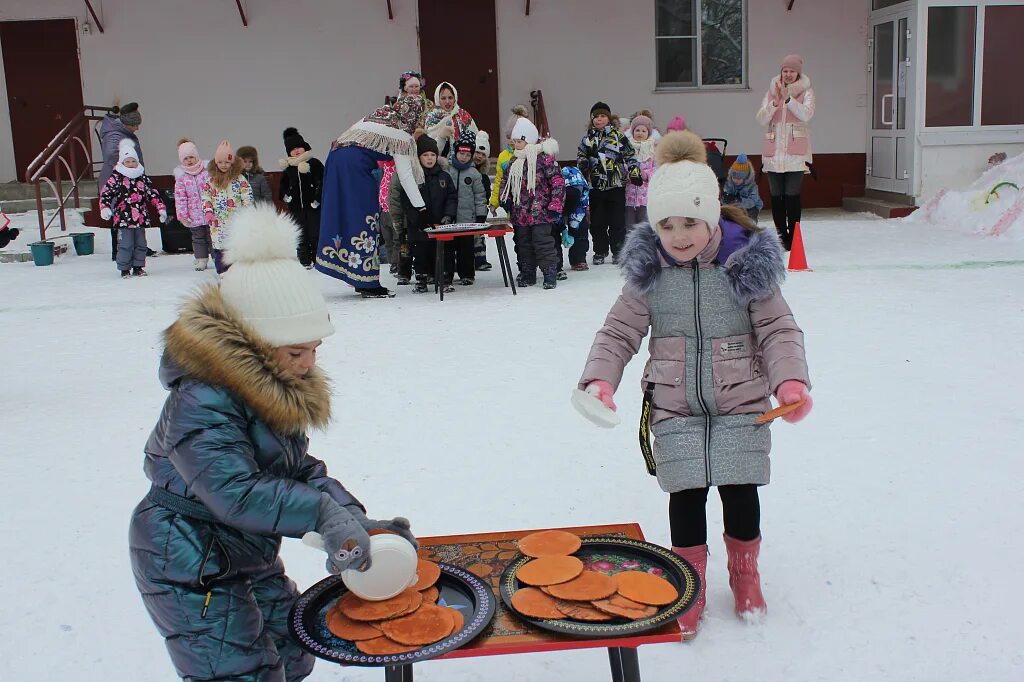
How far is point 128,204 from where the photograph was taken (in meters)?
9.41

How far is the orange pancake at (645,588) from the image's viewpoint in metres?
1.75

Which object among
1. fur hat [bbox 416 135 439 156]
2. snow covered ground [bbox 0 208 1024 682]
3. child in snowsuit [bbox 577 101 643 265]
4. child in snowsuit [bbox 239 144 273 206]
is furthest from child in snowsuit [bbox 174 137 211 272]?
child in snowsuit [bbox 577 101 643 265]

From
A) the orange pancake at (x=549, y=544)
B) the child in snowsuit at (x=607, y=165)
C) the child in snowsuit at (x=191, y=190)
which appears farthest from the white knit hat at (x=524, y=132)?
the orange pancake at (x=549, y=544)

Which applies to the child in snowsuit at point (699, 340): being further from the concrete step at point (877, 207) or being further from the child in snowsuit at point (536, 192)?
the concrete step at point (877, 207)

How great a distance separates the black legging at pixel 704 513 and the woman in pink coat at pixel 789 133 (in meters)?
7.19

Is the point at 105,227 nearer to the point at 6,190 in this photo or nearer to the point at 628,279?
the point at 6,190

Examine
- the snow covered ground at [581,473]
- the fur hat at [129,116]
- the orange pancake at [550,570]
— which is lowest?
the snow covered ground at [581,473]

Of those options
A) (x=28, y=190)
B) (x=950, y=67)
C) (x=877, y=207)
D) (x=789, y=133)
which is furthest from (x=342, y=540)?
(x=28, y=190)

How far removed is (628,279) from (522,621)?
3.55ft

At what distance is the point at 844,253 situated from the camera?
9445 millimetres

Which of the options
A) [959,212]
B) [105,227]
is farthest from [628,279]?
[105,227]

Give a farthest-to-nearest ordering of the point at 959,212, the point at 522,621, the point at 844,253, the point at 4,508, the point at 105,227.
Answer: the point at 105,227 < the point at 959,212 < the point at 844,253 < the point at 4,508 < the point at 522,621

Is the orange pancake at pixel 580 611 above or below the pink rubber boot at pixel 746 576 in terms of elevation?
above

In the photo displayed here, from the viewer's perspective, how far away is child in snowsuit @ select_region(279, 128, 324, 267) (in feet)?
30.3
